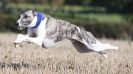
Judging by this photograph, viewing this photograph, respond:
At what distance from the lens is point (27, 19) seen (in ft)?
32.1

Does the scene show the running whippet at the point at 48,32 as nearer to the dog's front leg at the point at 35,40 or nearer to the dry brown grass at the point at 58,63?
the dog's front leg at the point at 35,40

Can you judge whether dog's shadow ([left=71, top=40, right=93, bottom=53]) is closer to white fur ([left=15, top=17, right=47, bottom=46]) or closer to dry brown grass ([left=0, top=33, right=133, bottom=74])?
dry brown grass ([left=0, top=33, right=133, bottom=74])

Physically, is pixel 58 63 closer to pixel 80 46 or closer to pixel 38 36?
pixel 80 46

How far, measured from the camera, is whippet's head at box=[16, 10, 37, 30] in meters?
9.73

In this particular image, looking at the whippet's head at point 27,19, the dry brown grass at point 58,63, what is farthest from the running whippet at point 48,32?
the dry brown grass at point 58,63

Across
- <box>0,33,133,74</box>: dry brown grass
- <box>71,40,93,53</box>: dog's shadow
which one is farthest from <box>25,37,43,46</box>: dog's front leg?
<box>71,40,93,53</box>: dog's shadow

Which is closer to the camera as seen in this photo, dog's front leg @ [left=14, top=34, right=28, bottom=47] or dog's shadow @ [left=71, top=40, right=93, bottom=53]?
dog's front leg @ [left=14, top=34, right=28, bottom=47]

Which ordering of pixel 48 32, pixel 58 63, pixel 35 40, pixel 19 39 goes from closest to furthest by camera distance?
1. pixel 19 39
2. pixel 35 40
3. pixel 48 32
4. pixel 58 63

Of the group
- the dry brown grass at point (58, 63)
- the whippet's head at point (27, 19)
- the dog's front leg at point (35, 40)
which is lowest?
the dry brown grass at point (58, 63)

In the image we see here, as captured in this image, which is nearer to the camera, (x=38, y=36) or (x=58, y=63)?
(x=38, y=36)

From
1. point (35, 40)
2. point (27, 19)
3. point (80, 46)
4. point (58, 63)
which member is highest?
point (27, 19)

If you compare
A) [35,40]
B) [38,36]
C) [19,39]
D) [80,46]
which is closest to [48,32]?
[38,36]

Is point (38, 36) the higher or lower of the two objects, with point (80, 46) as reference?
higher

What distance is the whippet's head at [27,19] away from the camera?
973cm
